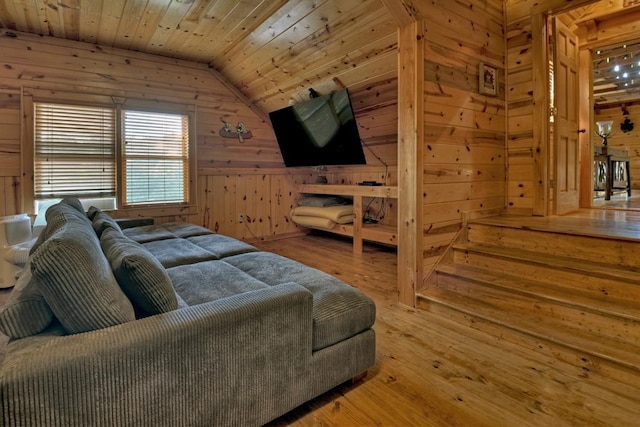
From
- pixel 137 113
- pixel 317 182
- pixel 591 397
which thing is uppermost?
pixel 137 113

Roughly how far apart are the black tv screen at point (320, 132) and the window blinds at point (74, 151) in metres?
2.20

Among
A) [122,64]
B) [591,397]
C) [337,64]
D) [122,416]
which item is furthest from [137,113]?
[591,397]

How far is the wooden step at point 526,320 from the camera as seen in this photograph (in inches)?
70.2

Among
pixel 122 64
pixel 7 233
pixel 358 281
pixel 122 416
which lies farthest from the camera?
pixel 122 64

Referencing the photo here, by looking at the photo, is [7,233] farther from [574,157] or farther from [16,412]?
[574,157]

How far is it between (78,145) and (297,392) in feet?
13.1

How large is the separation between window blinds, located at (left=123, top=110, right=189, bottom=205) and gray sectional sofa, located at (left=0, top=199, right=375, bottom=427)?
289 cm

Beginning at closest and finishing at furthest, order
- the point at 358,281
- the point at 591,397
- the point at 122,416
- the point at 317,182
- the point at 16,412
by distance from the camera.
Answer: the point at 16,412 → the point at 122,416 → the point at 591,397 → the point at 358,281 → the point at 317,182

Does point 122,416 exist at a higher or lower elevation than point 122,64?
lower

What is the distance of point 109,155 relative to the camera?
4.15 metres

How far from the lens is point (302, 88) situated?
4406mm

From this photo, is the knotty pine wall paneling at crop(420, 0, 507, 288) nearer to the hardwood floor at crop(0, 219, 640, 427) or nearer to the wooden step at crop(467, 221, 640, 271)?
the wooden step at crop(467, 221, 640, 271)

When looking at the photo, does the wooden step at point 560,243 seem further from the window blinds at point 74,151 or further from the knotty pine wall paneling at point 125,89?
the window blinds at point 74,151

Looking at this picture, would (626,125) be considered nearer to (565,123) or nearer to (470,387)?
(565,123)
